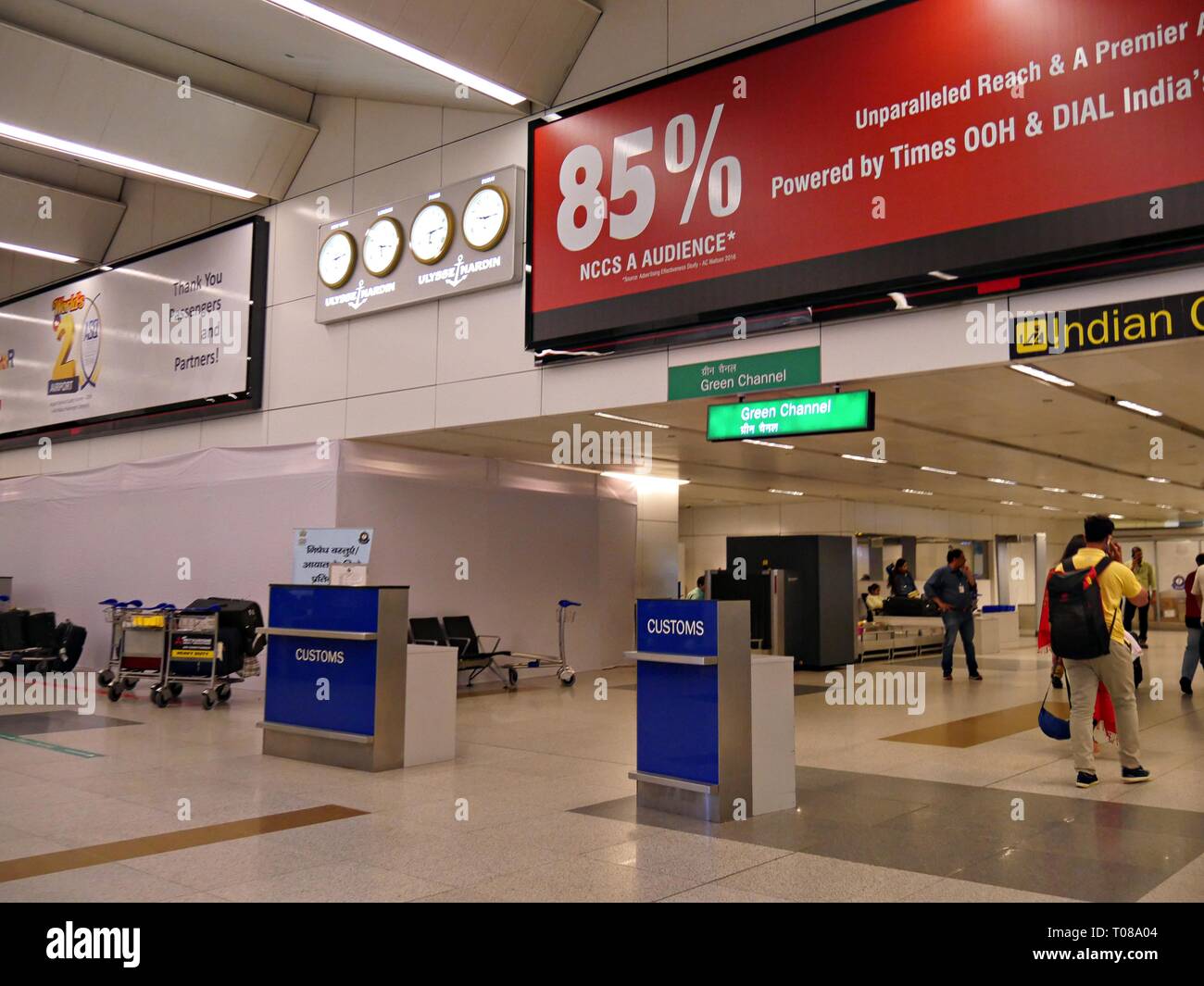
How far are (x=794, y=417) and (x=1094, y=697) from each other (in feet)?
10.4

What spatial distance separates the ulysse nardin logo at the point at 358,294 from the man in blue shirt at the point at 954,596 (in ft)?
24.8

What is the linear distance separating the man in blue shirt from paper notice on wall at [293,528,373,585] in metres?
7.41

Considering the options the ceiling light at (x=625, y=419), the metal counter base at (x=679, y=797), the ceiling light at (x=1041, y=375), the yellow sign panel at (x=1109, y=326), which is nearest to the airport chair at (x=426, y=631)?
the ceiling light at (x=625, y=419)

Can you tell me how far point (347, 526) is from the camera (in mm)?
12375

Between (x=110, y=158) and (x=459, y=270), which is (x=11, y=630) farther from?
(x=459, y=270)

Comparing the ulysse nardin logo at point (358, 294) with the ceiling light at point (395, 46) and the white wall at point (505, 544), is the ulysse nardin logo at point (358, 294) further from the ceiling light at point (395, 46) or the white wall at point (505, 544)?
the ceiling light at point (395, 46)

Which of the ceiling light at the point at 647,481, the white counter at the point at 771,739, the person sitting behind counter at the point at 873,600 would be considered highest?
the ceiling light at the point at 647,481

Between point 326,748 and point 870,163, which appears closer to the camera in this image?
point 326,748

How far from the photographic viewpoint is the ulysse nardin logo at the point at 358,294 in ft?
38.8

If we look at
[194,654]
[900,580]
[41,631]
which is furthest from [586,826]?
[900,580]

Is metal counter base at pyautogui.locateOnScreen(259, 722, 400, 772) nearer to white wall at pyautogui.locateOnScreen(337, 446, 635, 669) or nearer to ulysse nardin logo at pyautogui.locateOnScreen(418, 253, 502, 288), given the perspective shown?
white wall at pyautogui.locateOnScreen(337, 446, 635, 669)

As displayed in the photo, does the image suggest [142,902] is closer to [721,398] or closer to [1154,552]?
[721,398]

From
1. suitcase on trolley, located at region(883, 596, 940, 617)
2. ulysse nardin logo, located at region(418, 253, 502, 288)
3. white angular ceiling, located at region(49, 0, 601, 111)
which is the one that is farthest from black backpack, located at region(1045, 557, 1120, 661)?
suitcase on trolley, located at region(883, 596, 940, 617)

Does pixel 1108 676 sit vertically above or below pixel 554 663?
above
